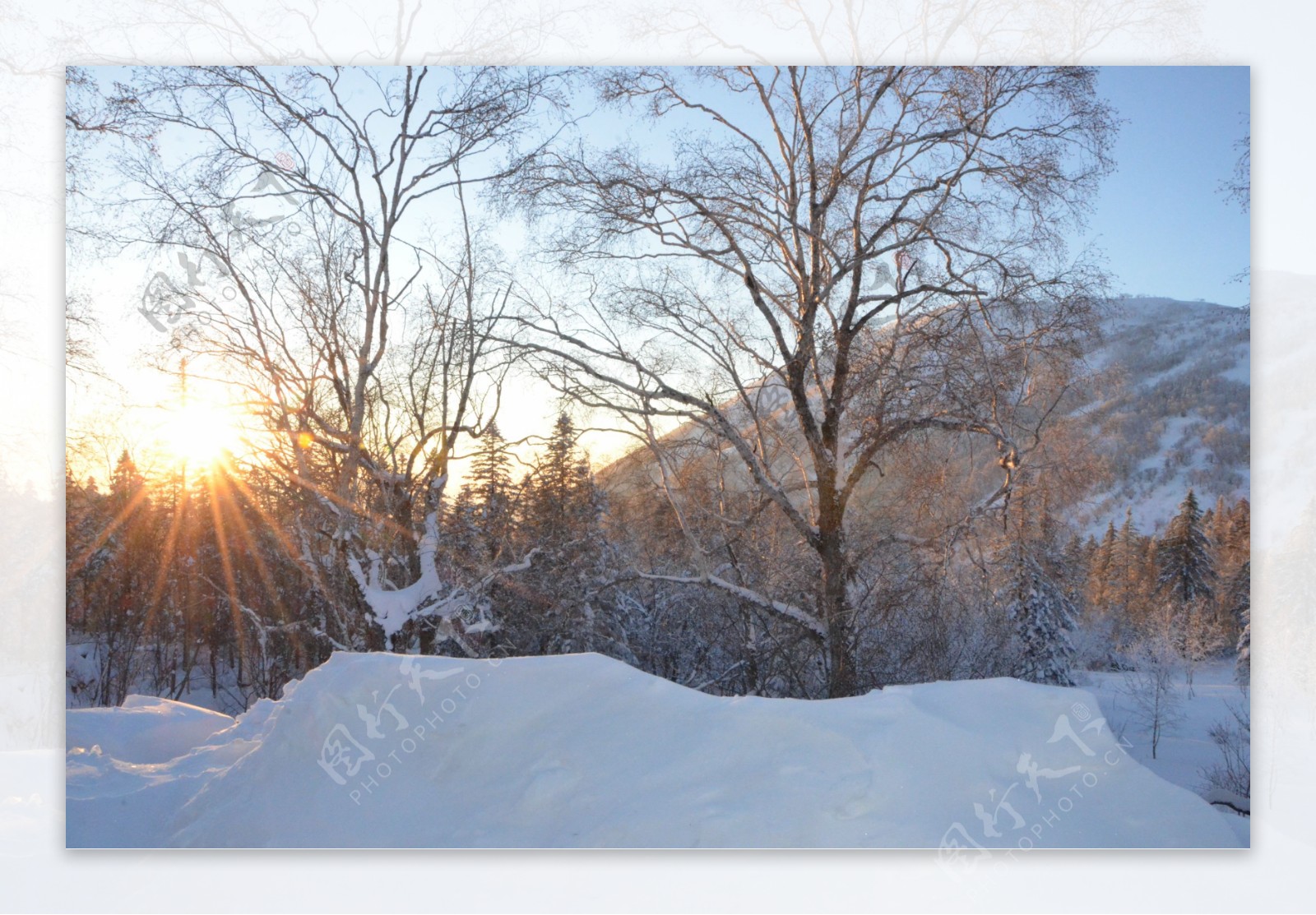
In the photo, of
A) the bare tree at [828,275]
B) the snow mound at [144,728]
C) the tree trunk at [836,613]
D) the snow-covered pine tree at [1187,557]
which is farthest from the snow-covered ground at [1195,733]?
the snow mound at [144,728]

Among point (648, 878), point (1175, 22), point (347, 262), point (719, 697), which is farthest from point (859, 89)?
point (648, 878)

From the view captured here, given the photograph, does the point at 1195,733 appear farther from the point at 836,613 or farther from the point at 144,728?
the point at 144,728

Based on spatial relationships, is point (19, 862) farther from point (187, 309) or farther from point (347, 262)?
point (347, 262)

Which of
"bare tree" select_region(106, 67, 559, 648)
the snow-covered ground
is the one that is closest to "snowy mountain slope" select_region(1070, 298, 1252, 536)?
the snow-covered ground

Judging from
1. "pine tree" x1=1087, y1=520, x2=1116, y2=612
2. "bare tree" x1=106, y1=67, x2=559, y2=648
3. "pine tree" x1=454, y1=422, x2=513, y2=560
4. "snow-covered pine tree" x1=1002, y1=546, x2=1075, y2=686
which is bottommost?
"snow-covered pine tree" x1=1002, y1=546, x2=1075, y2=686

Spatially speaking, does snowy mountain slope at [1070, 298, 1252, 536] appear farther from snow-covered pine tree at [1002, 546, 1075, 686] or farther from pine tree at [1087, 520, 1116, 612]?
snow-covered pine tree at [1002, 546, 1075, 686]
